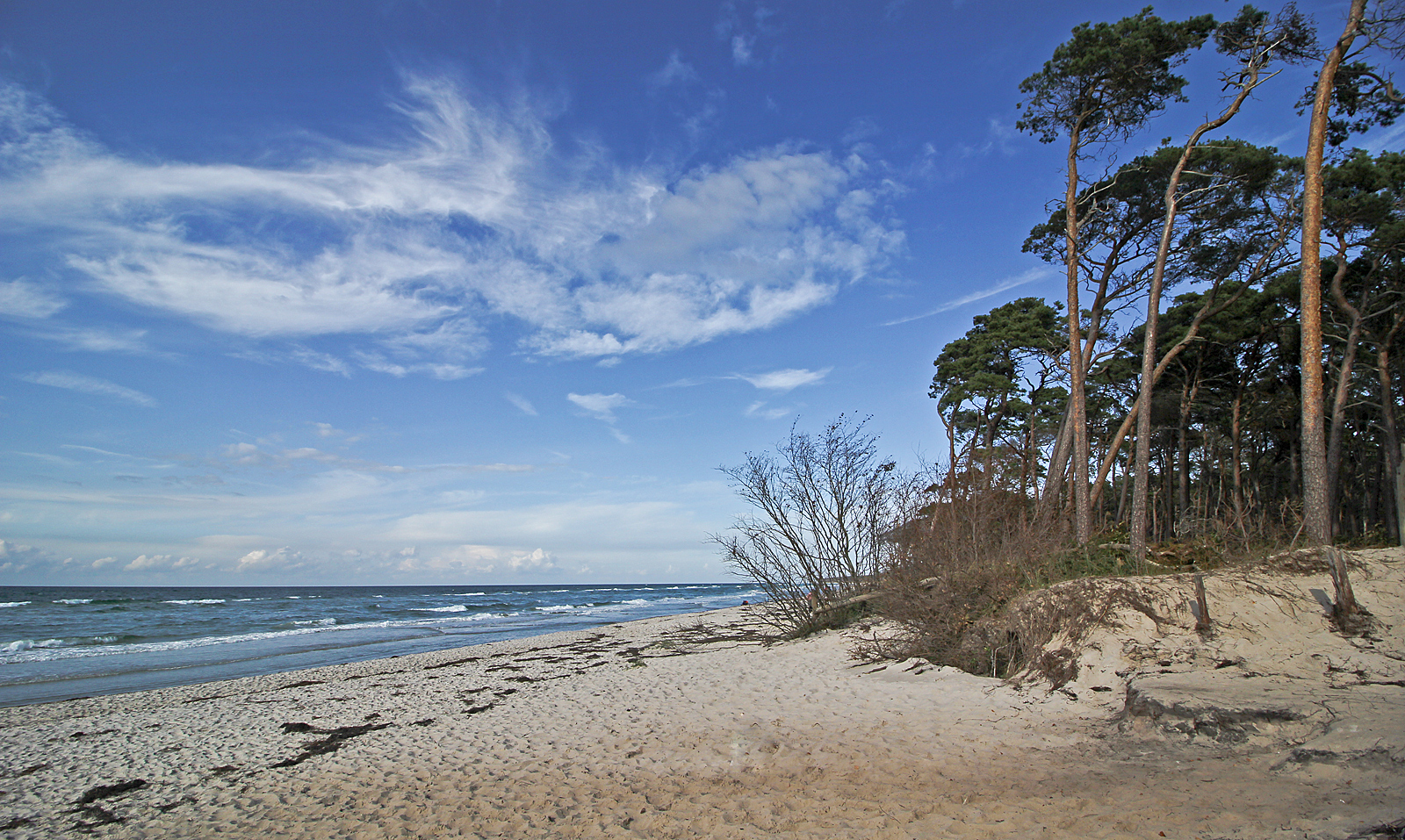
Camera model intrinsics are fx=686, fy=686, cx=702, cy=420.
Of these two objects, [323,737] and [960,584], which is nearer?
[323,737]

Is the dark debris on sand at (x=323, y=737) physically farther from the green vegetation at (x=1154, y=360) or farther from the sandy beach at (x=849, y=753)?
the green vegetation at (x=1154, y=360)

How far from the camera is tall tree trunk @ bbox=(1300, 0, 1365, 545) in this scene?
1070 centimetres

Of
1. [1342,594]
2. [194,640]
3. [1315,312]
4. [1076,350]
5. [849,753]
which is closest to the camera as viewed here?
[849,753]

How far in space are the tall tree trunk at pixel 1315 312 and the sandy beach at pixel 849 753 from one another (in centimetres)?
268

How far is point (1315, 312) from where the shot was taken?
10859mm

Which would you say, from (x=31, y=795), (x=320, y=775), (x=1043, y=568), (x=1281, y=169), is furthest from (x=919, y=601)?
(x=1281, y=169)

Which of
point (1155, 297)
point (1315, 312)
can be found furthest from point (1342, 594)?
point (1155, 297)

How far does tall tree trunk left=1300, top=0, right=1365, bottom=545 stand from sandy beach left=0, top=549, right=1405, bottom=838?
8.79 feet

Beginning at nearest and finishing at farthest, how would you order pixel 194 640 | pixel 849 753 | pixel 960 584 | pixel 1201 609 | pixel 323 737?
1. pixel 849 753
2. pixel 1201 609
3. pixel 323 737
4. pixel 960 584
5. pixel 194 640

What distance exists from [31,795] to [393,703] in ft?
15.2

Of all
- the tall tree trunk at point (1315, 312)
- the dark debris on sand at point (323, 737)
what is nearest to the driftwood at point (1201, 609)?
the tall tree trunk at point (1315, 312)

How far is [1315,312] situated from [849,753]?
1050 centimetres

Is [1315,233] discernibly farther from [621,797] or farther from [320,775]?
[320,775]

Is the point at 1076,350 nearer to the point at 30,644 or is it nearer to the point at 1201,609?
the point at 1201,609
